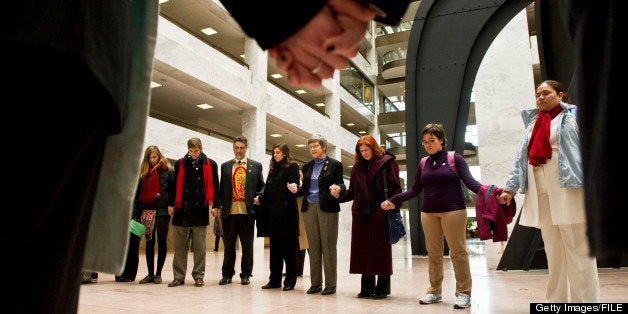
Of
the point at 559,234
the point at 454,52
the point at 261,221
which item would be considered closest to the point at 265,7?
the point at 559,234

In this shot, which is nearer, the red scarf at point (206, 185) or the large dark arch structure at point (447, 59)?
the red scarf at point (206, 185)

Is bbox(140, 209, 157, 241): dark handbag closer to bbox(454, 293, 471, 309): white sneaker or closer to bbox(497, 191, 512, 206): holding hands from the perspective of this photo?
bbox(454, 293, 471, 309): white sneaker

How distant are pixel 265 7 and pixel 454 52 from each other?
8.42m

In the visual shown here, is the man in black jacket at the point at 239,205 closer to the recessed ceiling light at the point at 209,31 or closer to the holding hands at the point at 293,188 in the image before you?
the holding hands at the point at 293,188

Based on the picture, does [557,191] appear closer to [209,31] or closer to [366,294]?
[366,294]

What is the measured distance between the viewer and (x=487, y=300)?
4344 mm

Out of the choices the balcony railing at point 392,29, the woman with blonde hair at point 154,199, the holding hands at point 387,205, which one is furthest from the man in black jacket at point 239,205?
the balcony railing at point 392,29

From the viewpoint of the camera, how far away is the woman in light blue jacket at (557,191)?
127 inches

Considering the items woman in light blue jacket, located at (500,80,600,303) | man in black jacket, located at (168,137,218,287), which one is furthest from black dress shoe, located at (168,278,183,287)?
woman in light blue jacket, located at (500,80,600,303)

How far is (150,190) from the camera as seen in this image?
6.17 m

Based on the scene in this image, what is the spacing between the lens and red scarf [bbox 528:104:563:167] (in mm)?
3471

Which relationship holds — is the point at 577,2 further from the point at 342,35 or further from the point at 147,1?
the point at 147,1

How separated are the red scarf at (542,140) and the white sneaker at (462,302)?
1.32 m

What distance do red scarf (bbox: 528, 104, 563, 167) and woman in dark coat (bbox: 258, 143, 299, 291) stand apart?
2.75 metres
